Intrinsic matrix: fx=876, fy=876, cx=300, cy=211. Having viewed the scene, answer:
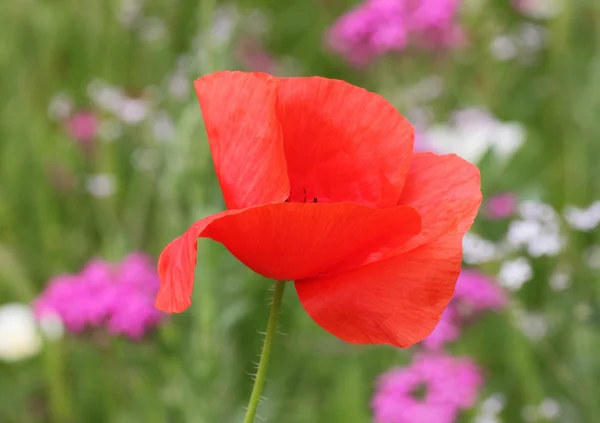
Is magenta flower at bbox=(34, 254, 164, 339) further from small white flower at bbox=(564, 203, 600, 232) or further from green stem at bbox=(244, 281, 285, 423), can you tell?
green stem at bbox=(244, 281, 285, 423)

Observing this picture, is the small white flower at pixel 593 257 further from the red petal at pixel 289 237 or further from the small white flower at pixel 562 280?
the red petal at pixel 289 237

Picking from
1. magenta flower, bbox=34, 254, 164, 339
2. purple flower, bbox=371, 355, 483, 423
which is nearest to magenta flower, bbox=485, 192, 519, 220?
purple flower, bbox=371, 355, 483, 423

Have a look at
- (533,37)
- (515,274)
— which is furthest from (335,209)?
(533,37)

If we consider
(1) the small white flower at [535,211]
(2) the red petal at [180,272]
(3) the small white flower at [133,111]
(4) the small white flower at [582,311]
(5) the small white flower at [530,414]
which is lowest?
(5) the small white flower at [530,414]

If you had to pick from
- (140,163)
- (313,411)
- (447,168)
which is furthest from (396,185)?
(140,163)

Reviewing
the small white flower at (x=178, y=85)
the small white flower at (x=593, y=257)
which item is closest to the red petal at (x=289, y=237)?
the small white flower at (x=593, y=257)

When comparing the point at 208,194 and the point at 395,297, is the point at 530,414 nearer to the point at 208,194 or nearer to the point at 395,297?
the point at 208,194
